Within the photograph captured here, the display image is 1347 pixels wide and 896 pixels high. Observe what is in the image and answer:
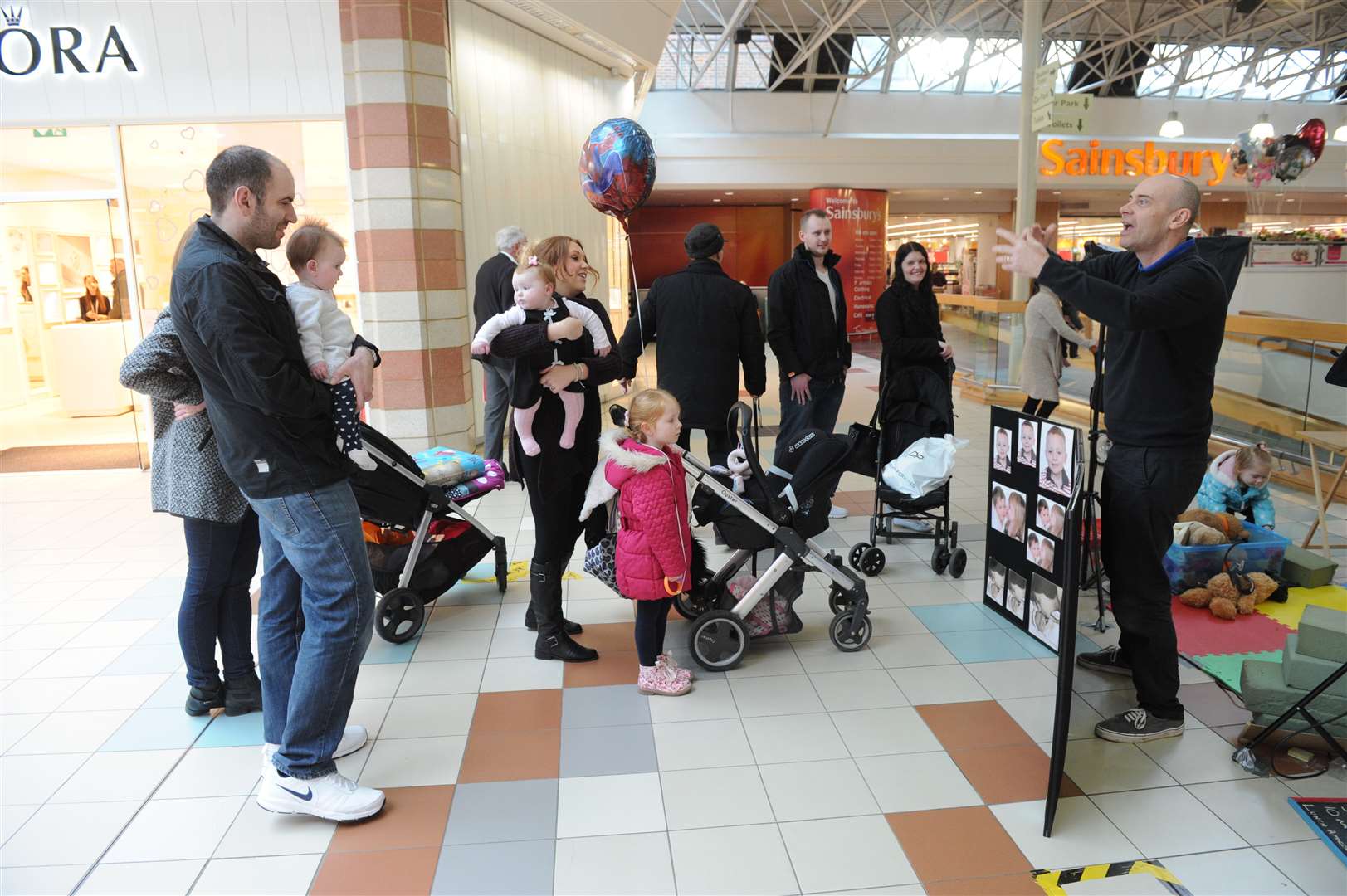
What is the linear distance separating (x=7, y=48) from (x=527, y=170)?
399 centimetres

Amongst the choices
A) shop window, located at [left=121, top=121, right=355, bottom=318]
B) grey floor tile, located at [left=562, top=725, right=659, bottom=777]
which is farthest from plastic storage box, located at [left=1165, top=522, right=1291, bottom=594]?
shop window, located at [left=121, top=121, right=355, bottom=318]

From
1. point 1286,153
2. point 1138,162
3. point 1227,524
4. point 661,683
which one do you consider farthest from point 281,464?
point 1138,162

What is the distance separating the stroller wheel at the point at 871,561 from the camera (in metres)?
4.44

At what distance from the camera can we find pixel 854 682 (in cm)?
333

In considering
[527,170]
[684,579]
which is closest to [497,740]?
[684,579]

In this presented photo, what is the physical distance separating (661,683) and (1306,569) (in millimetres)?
3204

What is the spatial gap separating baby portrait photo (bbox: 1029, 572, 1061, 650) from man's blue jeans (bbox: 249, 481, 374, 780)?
2289mm

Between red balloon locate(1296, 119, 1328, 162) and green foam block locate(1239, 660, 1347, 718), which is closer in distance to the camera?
green foam block locate(1239, 660, 1347, 718)

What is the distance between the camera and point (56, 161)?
719cm

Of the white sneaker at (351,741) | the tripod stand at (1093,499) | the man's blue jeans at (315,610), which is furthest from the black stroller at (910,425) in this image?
the man's blue jeans at (315,610)

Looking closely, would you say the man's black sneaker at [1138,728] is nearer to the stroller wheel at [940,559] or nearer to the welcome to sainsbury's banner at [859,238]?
the stroller wheel at [940,559]

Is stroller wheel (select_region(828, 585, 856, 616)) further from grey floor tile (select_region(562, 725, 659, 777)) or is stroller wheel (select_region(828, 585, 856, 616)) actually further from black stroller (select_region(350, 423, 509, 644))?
black stroller (select_region(350, 423, 509, 644))

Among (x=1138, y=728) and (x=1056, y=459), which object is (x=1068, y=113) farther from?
(x=1138, y=728)

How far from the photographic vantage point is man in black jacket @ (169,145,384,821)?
2.14 meters
